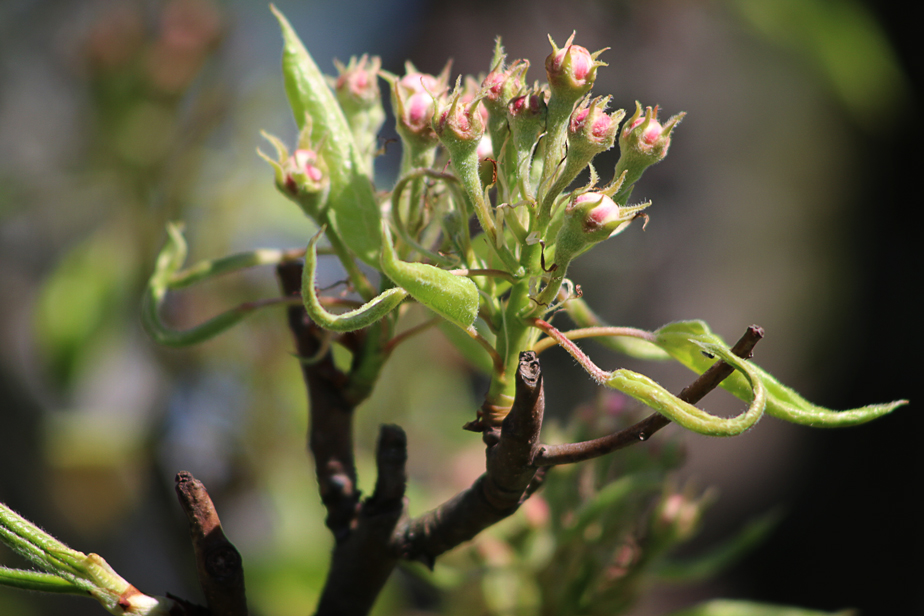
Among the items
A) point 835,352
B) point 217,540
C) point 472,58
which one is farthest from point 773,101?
point 217,540

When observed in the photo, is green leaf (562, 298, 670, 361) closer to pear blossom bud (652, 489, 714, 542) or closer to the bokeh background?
pear blossom bud (652, 489, 714, 542)

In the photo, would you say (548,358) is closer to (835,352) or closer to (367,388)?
(835,352)

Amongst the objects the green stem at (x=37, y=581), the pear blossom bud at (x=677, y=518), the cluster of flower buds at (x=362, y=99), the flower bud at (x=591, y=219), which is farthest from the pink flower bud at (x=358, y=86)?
the pear blossom bud at (x=677, y=518)

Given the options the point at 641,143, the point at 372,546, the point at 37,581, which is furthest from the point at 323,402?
the point at 641,143

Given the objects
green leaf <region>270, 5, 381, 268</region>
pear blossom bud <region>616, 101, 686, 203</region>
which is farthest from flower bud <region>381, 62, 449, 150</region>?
Result: pear blossom bud <region>616, 101, 686, 203</region>

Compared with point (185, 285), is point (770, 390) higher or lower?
lower

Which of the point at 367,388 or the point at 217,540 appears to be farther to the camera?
the point at 367,388

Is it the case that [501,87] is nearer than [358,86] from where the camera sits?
Yes

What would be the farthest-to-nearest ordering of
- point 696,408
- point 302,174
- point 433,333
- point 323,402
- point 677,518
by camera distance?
point 433,333, point 677,518, point 323,402, point 302,174, point 696,408

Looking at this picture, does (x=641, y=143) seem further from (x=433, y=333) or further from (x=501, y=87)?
(x=433, y=333)
